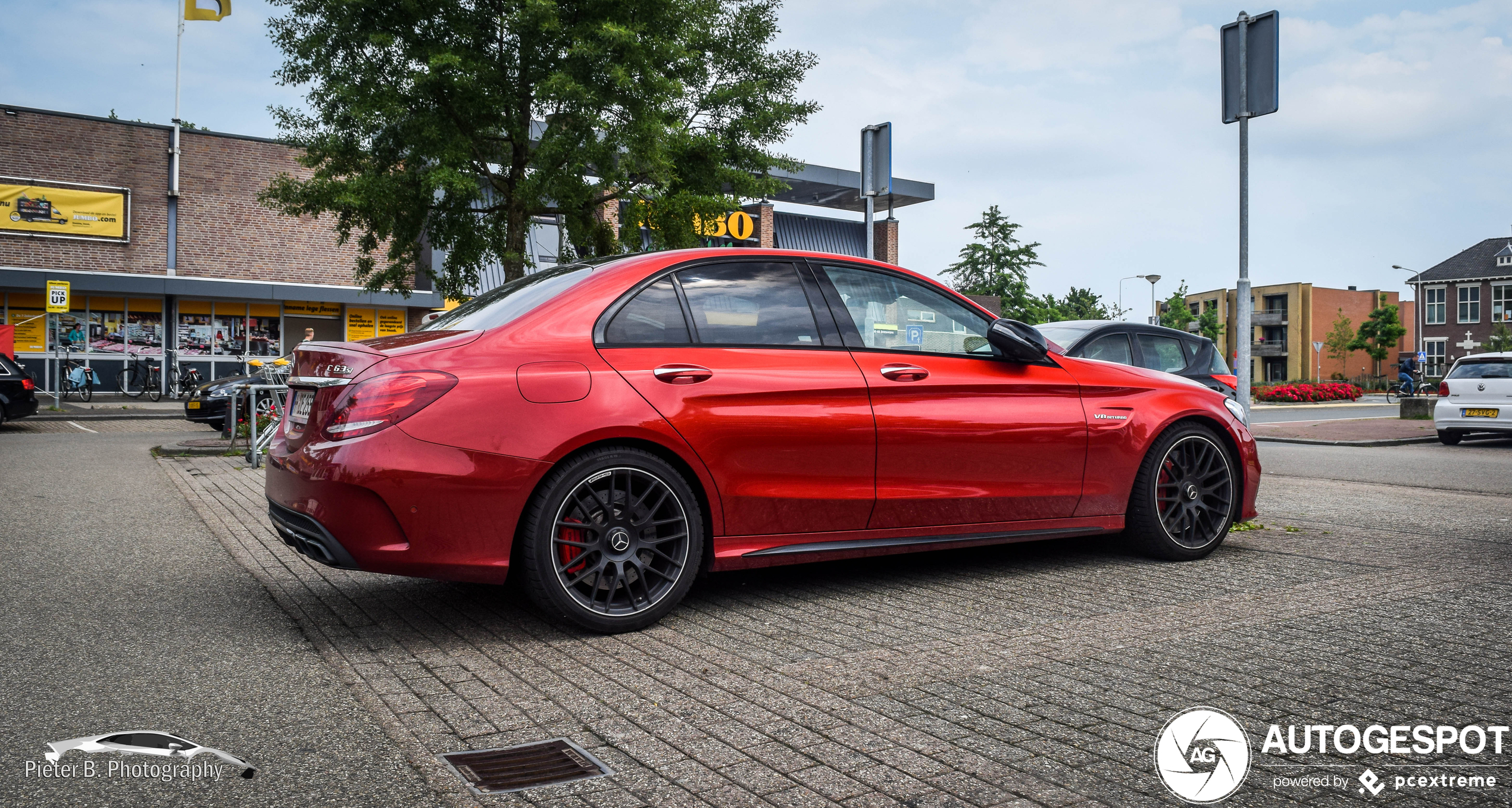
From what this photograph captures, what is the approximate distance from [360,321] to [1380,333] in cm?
6951

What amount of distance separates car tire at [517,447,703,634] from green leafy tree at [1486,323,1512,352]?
6873cm

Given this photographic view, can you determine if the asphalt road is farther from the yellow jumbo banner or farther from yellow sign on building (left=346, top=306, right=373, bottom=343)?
yellow sign on building (left=346, top=306, right=373, bottom=343)

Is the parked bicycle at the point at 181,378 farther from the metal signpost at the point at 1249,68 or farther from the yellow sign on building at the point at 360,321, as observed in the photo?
the metal signpost at the point at 1249,68

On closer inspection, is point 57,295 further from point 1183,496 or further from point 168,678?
point 1183,496

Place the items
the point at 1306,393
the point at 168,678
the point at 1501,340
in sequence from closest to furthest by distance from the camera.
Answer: the point at 168,678
the point at 1306,393
the point at 1501,340

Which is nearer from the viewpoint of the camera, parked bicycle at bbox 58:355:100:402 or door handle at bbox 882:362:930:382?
door handle at bbox 882:362:930:382

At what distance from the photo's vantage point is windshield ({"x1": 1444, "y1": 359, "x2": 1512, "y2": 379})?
16.5 meters

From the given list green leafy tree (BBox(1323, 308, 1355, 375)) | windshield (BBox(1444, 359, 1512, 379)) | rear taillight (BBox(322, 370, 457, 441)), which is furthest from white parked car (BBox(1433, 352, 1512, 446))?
green leafy tree (BBox(1323, 308, 1355, 375))

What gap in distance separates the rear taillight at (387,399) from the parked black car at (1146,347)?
7308 millimetres

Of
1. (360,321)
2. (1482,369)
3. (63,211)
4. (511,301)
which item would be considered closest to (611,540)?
(511,301)

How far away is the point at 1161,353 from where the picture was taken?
34.7ft

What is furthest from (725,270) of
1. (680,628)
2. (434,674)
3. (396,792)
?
(396,792)

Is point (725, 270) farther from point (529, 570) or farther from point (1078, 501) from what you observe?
point (1078, 501)

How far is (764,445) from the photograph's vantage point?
4.31 metres
